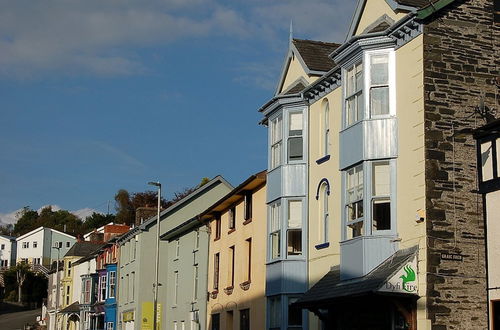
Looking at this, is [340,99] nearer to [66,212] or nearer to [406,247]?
[406,247]

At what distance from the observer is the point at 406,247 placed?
21438 millimetres

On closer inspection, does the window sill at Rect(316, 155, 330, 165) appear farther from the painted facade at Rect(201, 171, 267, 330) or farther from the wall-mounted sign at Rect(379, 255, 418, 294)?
the wall-mounted sign at Rect(379, 255, 418, 294)

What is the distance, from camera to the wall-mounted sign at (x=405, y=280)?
20438mm

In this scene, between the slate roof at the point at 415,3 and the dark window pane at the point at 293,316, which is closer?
the slate roof at the point at 415,3

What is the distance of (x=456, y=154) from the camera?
69.9 feet

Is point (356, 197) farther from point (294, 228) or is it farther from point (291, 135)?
point (291, 135)

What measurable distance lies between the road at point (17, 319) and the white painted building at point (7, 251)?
2844 centimetres

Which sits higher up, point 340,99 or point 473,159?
point 340,99

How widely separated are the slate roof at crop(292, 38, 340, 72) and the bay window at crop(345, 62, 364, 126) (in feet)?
15.4

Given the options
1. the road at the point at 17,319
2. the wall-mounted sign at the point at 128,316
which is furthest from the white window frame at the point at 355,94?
the road at the point at 17,319

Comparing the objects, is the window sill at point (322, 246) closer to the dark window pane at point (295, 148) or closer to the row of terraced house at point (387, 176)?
the row of terraced house at point (387, 176)

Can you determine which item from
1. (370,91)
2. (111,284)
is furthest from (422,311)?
(111,284)

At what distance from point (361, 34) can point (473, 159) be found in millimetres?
5012

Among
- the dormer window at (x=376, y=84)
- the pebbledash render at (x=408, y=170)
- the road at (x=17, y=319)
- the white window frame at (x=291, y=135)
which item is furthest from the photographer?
the road at (x=17, y=319)
